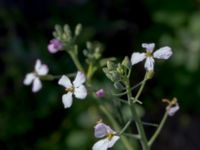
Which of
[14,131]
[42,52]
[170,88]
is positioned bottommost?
[170,88]

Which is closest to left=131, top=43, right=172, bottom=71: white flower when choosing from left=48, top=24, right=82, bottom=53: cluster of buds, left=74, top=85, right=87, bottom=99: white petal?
left=74, top=85, right=87, bottom=99: white petal

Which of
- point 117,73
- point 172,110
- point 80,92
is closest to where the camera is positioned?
Result: point 117,73

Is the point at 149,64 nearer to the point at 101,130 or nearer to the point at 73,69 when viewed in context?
the point at 101,130

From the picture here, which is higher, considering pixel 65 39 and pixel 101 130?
Result: pixel 65 39

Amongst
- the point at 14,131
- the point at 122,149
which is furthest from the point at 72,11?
the point at 122,149

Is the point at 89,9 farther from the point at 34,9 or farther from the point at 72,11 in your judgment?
the point at 34,9

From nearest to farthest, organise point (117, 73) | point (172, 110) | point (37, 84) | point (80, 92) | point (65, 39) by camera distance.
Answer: point (117, 73), point (80, 92), point (172, 110), point (65, 39), point (37, 84)

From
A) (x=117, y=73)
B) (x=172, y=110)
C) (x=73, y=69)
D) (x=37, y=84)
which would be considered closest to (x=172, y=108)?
(x=172, y=110)
